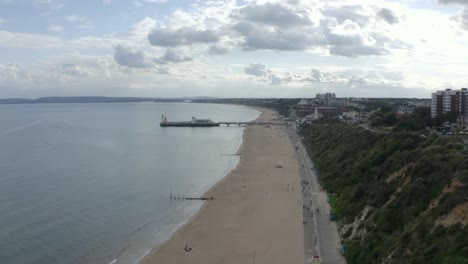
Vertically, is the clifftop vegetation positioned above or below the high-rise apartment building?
below

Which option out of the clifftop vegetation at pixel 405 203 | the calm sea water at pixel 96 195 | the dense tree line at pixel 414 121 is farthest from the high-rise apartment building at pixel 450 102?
the clifftop vegetation at pixel 405 203

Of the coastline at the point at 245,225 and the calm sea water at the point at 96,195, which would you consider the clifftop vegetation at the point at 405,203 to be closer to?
the coastline at the point at 245,225

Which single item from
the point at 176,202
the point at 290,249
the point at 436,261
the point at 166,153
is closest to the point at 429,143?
the point at 290,249

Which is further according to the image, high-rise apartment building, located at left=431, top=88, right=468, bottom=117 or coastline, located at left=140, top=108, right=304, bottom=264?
high-rise apartment building, located at left=431, top=88, right=468, bottom=117

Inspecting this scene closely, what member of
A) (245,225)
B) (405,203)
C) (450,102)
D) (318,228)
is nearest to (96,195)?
(245,225)

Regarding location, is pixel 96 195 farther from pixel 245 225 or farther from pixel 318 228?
pixel 318 228

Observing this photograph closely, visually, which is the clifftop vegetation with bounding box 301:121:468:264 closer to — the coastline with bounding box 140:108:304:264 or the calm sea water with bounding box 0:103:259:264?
the coastline with bounding box 140:108:304:264

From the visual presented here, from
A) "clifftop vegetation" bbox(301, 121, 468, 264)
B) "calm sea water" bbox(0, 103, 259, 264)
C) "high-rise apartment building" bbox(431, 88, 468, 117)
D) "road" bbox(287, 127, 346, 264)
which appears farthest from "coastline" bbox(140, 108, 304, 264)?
"high-rise apartment building" bbox(431, 88, 468, 117)
